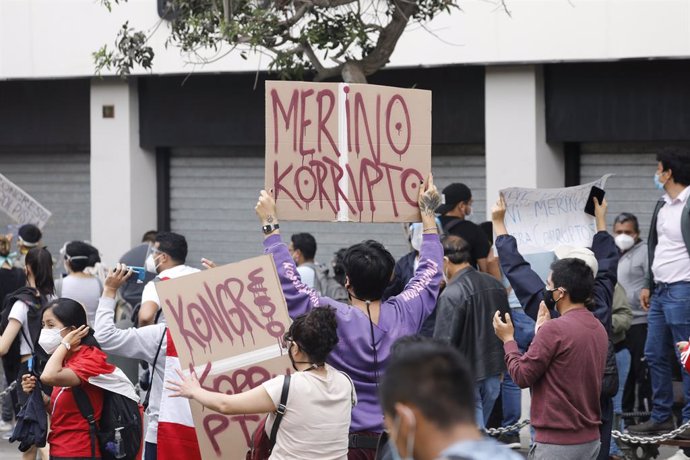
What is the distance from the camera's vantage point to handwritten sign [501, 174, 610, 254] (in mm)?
7168

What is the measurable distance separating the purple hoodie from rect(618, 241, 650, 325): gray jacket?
503 centimetres

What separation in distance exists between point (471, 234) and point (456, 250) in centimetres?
107

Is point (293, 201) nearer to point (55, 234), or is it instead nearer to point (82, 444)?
point (82, 444)

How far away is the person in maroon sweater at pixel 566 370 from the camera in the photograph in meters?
5.78

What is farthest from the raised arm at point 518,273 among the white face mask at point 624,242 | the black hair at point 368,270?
the white face mask at point 624,242

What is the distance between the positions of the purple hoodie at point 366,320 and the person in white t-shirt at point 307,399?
0.28 m

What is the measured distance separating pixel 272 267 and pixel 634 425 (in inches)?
188

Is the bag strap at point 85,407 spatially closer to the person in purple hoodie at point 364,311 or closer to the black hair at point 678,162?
the person in purple hoodie at point 364,311

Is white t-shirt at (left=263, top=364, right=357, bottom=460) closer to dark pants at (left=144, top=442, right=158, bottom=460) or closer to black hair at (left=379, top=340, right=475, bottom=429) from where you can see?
black hair at (left=379, top=340, right=475, bottom=429)

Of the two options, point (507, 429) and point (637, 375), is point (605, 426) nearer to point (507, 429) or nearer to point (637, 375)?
point (507, 429)

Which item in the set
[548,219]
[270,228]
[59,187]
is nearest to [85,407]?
[270,228]

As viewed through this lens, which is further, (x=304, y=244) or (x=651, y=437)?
(x=304, y=244)

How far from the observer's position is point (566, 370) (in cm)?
578

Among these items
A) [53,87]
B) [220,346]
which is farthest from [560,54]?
[220,346]
